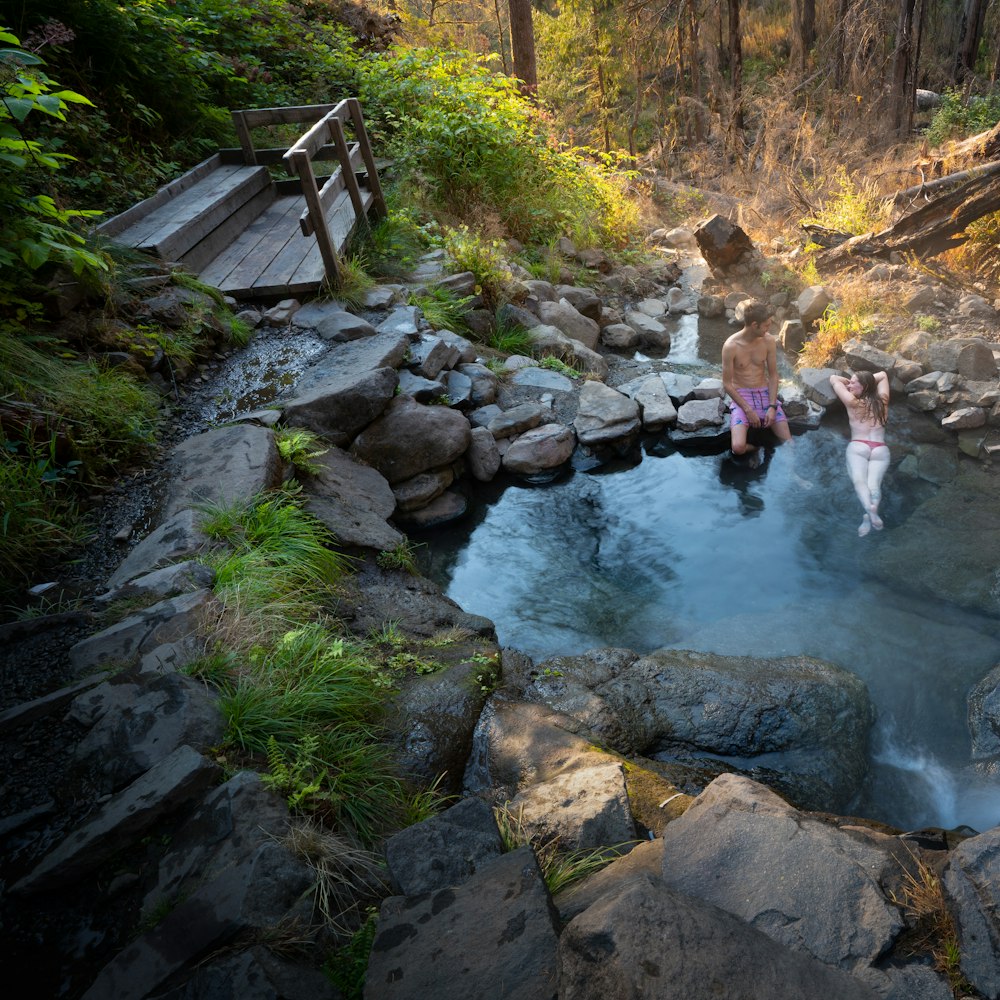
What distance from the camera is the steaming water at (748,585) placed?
11.6 feet

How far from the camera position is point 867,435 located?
18.2ft

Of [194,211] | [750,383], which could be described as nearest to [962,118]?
[750,383]

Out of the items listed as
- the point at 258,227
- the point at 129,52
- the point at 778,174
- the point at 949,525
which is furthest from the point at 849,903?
the point at 778,174

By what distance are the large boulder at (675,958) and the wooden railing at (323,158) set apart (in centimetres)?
504

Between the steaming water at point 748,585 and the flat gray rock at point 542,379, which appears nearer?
the steaming water at point 748,585

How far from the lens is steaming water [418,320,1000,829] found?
3549 millimetres

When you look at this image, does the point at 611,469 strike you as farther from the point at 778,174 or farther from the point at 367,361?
the point at 778,174

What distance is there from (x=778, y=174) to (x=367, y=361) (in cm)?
1054

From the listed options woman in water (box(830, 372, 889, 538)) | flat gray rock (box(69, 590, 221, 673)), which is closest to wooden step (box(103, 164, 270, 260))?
flat gray rock (box(69, 590, 221, 673))

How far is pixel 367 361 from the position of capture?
5.19 m

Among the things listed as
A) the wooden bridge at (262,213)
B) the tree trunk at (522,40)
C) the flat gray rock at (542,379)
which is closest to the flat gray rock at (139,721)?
the wooden bridge at (262,213)

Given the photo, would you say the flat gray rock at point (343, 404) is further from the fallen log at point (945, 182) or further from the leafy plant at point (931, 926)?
the fallen log at point (945, 182)

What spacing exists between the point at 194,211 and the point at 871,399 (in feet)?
20.9

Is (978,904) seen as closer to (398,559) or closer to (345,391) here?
(398,559)
